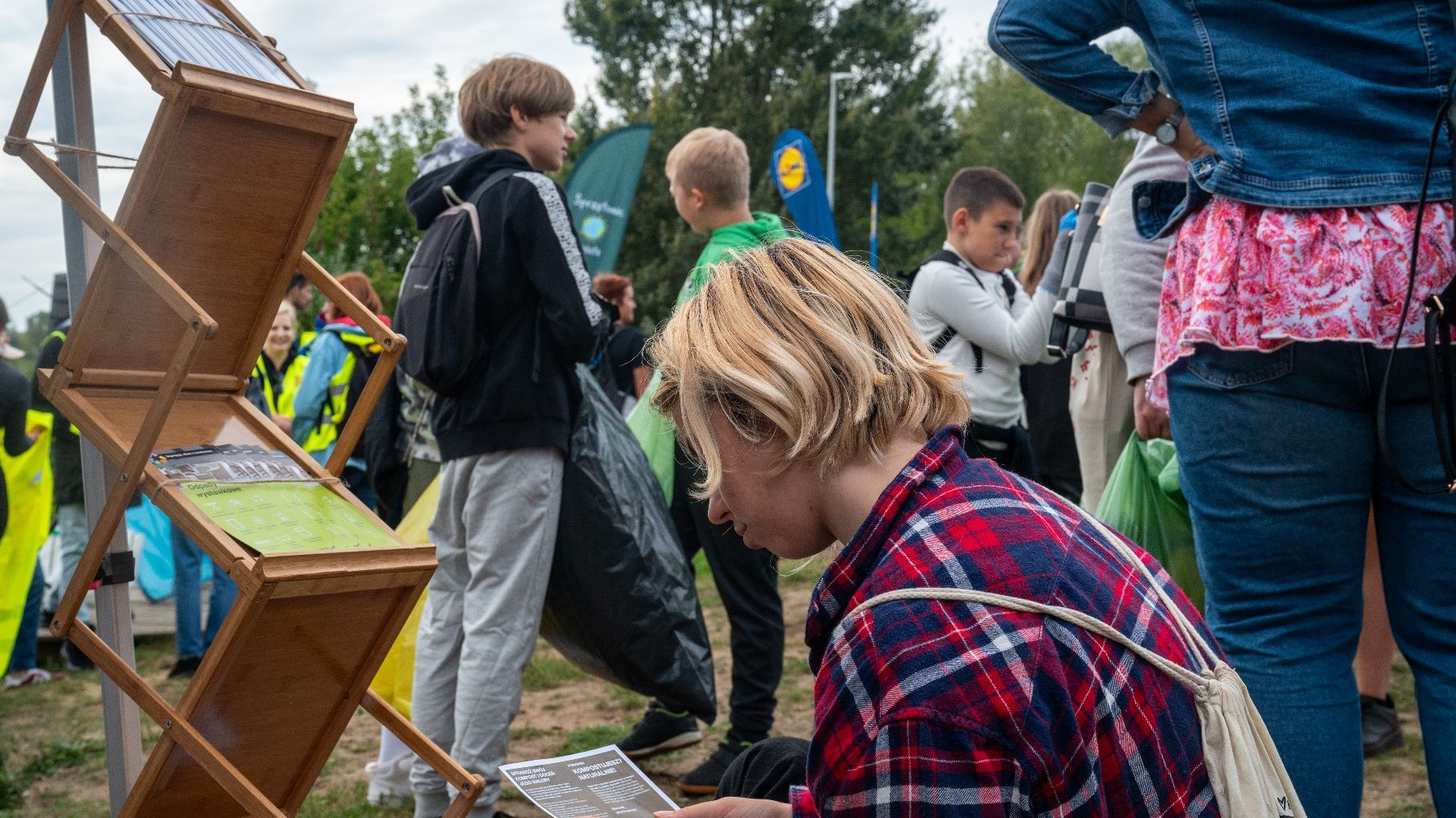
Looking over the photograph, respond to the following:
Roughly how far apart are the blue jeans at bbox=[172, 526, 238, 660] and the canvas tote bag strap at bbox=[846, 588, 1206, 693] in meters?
5.13

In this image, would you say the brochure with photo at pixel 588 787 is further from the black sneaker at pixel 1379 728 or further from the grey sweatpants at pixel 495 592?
the black sneaker at pixel 1379 728

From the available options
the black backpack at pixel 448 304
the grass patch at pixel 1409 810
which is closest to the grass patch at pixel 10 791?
the black backpack at pixel 448 304

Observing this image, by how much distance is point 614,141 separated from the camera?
10.9 meters

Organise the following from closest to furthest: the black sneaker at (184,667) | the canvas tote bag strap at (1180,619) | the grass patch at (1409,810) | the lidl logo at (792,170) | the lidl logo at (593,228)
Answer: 1. the canvas tote bag strap at (1180,619)
2. the grass patch at (1409,810)
3. the black sneaker at (184,667)
4. the lidl logo at (593,228)
5. the lidl logo at (792,170)

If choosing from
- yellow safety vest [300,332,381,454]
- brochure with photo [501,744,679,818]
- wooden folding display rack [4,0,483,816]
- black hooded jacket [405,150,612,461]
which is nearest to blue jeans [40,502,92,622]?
yellow safety vest [300,332,381,454]

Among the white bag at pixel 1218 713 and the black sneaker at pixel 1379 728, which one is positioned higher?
the white bag at pixel 1218 713

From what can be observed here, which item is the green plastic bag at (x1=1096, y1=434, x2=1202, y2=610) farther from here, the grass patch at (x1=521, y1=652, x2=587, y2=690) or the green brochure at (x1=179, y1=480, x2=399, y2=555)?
the grass patch at (x1=521, y1=652, x2=587, y2=690)

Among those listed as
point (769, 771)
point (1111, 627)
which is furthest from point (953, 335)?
point (1111, 627)

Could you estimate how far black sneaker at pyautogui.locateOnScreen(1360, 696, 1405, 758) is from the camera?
3.60m

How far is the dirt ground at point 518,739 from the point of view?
359 cm

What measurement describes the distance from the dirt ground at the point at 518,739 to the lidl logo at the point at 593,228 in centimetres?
522

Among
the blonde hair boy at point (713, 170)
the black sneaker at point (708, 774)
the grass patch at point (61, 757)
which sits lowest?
the grass patch at point (61, 757)

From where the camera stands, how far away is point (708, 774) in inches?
146

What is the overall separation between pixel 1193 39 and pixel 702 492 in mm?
1203
